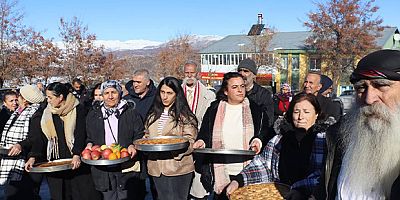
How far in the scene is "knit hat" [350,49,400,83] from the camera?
1849 millimetres

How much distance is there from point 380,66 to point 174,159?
11.0 feet

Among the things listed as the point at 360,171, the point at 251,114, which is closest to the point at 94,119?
the point at 251,114

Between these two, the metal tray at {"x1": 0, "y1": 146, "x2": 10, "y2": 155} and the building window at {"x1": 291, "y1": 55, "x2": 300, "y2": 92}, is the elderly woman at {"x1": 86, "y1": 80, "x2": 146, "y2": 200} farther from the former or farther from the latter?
the building window at {"x1": 291, "y1": 55, "x2": 300, "y2": 92}

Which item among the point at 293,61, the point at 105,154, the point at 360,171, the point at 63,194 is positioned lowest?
the point at 63,194

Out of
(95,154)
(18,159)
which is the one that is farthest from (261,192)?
(18,159)

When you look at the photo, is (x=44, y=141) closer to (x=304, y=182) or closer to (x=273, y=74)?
(x=304, y=182)

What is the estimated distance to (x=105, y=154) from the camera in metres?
4.59

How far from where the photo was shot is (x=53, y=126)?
515 cm

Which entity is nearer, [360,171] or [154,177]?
[360,171]

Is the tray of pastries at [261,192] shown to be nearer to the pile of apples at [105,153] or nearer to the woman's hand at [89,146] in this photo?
the pile of apples at [105,153]

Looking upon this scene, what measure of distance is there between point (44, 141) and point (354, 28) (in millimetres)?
36936

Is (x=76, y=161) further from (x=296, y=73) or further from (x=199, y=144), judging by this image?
(x=296, y=73)

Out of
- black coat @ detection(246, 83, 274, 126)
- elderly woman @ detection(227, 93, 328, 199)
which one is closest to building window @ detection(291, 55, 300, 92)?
black coat @ detection(246, 83, 274, 126)

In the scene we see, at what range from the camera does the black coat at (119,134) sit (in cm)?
502
